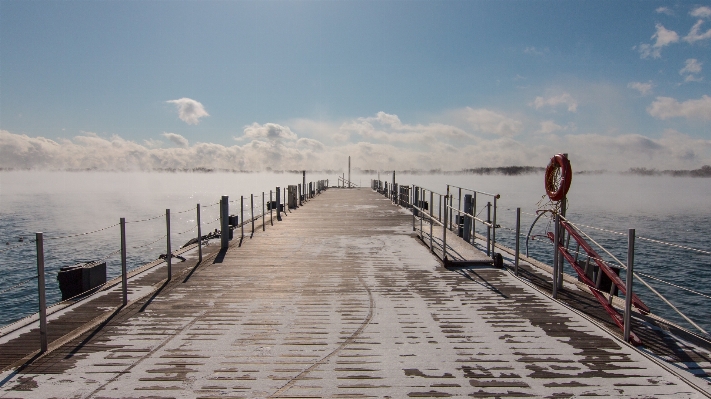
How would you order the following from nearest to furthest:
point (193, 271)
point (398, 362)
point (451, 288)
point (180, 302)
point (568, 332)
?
point (398, 362) → point (568, 332) → point (180, 302) → point (451, 288) → point (193, 271)

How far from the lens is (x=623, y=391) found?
142 inches

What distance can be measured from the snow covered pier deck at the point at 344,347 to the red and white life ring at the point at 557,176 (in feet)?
6.35

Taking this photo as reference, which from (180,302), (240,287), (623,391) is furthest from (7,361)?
(623,391)

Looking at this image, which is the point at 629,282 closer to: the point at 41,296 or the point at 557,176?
the point at 557,176

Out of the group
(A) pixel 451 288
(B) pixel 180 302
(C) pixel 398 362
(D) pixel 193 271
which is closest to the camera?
(C) pixel 398 362

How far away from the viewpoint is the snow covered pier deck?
3.65 m

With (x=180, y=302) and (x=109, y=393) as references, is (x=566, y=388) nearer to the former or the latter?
(x=109, y=393)

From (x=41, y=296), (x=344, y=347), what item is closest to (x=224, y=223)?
(x=41, y=296)

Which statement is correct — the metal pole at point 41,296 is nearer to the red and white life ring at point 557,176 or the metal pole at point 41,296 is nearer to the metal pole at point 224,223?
the metal pole at point 224,223

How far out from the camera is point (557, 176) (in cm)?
862

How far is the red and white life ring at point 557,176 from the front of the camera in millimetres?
7504

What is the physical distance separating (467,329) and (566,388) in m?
1.36

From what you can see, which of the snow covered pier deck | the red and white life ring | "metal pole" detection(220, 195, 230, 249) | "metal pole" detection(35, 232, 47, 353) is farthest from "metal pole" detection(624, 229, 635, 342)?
"metal pole" detection(220, 195, 230, 249)

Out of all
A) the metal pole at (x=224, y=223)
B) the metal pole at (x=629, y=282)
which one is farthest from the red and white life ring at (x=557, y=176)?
the metal pole at (x=224, y=223)
